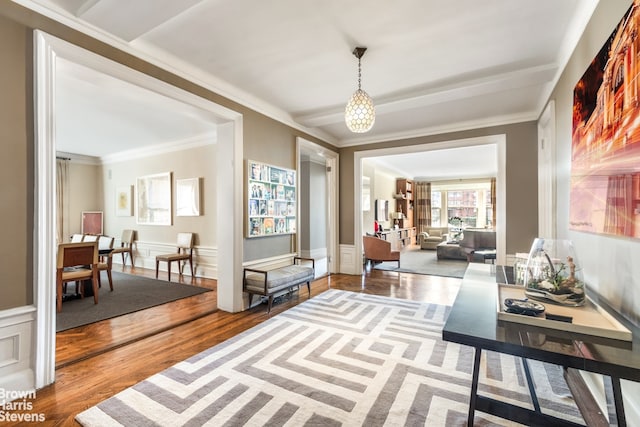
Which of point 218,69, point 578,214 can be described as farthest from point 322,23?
point 578,214

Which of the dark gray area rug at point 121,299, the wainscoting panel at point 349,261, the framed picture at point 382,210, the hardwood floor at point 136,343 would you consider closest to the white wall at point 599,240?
the hardwood floor at point 136,343

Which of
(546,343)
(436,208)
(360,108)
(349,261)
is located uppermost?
(360,108)

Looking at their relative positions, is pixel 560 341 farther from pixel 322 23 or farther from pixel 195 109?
pixel 195 109

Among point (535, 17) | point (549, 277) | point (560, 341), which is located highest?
point (535, 17)

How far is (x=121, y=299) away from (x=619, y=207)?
17.2 ft

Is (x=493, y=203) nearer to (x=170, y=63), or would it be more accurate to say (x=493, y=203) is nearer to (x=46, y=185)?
(x=170, y=63)

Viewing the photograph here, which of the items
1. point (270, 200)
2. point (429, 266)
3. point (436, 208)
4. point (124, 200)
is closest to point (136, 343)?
point (270, 200)

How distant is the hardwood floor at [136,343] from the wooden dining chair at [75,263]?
3.26ft

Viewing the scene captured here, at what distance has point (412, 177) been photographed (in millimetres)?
11523

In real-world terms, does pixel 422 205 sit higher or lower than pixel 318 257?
higher

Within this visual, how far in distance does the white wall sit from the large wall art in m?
0.09

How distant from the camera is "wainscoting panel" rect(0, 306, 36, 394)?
1.79 metres

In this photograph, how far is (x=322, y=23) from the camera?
224 centimetres

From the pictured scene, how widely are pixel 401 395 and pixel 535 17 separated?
298 cm
